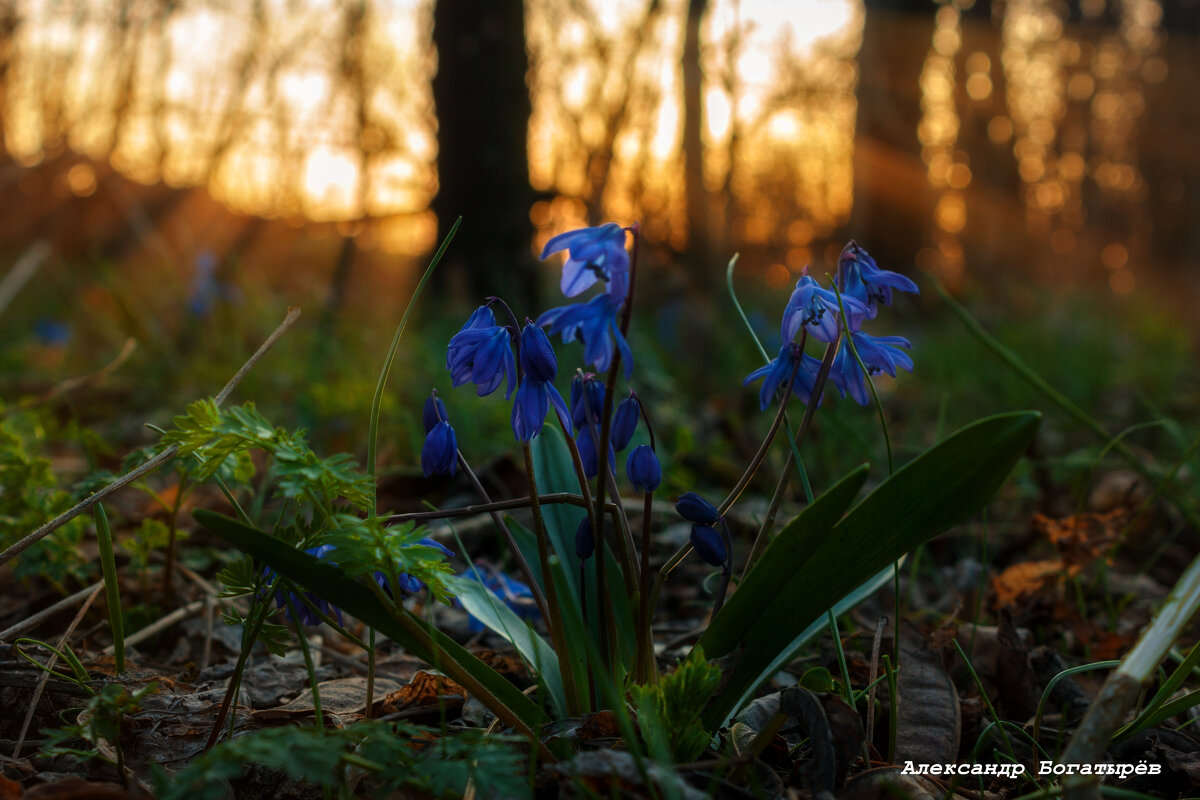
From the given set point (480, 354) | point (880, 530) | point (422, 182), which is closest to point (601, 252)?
point (480, 354)

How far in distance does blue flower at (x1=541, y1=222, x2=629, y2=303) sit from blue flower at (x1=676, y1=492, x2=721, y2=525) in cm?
29

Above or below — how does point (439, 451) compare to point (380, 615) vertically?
above

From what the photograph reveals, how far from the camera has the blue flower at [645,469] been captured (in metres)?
1.08

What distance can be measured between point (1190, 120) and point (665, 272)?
1826cm

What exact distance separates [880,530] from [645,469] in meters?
0.30

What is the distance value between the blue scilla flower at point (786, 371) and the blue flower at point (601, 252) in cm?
22

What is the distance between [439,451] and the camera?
104cm

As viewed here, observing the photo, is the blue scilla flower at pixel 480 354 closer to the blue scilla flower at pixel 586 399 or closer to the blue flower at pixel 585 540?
the blue scilla flower at pixel 586 399

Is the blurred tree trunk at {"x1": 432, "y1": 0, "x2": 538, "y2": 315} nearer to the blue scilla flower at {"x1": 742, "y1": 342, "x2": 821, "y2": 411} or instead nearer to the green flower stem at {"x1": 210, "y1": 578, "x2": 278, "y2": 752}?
the blue scilla flower at {"x1": 742, "y1": 342, "x2": 821, "y2": 411}

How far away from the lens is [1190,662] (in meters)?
0.98

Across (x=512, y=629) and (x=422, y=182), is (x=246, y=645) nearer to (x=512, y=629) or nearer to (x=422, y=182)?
(x=512, y=629)

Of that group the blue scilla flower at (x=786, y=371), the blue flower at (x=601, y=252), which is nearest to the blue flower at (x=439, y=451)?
the blue flower at (x=601, y=252)

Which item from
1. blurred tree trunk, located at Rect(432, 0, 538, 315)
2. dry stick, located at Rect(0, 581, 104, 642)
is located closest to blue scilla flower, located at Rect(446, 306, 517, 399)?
dry stick, located at Rect(0, 581, 104, 642)

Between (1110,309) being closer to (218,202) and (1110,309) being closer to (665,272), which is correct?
(665,272)
